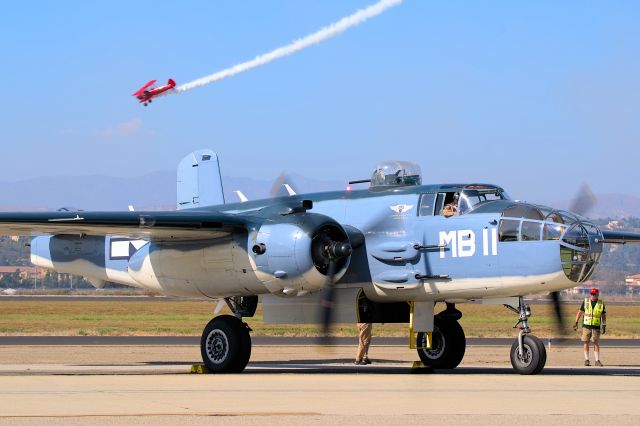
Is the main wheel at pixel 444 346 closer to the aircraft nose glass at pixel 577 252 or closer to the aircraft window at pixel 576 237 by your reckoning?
the aircraft nose glass at pixel 577 252

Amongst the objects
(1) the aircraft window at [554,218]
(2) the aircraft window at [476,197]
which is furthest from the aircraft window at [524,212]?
(2) the aircraft window at [476,197]

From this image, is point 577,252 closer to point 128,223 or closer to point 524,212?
point 524,212

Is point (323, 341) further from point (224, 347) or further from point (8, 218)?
point (8, 218)

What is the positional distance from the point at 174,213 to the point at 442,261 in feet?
19.2

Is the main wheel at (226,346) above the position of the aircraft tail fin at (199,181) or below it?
below

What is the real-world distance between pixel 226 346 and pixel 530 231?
7237mm

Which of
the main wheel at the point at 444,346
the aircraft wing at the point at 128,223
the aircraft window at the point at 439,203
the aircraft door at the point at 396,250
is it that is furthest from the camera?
the main wheel at the point at 444,346

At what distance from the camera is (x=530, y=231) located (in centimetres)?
2223

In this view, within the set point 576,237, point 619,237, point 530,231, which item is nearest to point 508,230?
point 530,231

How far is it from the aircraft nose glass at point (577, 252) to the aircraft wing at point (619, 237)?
15.6 ft

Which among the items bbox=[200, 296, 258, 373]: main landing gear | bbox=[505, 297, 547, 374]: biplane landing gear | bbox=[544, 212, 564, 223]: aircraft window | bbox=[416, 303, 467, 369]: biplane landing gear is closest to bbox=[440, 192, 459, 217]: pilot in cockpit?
bbox=[544, 212, 564, 223]: aircraft window

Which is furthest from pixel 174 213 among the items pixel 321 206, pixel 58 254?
pixel 58 254

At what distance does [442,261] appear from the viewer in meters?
23.3

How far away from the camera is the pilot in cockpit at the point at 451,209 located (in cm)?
2344
